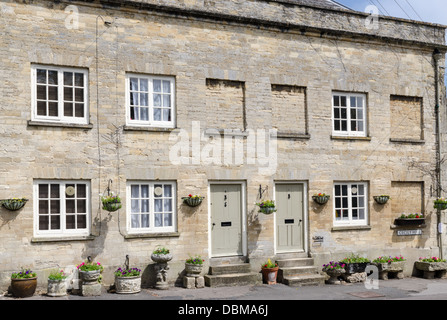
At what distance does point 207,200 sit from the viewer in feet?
46.2

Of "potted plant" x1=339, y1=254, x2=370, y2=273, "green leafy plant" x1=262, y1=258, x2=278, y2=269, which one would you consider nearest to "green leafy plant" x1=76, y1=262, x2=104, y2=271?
"green leafy plant" x1=262, y1=258, x2=278, y2=269

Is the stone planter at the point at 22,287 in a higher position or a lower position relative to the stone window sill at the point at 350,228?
lower

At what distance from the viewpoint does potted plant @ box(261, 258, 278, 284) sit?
1405 centimetres

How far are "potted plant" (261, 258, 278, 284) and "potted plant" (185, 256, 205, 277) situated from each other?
1873 millimetres

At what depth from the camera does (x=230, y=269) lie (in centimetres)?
1391

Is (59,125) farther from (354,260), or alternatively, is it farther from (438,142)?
(438,142)

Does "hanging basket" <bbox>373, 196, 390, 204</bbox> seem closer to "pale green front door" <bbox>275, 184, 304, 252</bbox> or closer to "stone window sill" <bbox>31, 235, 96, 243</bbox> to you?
"pale green front door" <bbox>275, 184, 304, 252</bbox>

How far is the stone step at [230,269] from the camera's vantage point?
13742 millimetres

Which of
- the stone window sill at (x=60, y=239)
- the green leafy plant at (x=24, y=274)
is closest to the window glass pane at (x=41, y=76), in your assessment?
the stone window sill at (x=60, y=239)

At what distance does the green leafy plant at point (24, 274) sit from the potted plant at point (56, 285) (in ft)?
1.29

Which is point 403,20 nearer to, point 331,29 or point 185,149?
point 331,29

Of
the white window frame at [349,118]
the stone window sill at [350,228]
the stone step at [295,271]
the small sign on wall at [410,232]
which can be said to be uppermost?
the white window frame at [349,118]

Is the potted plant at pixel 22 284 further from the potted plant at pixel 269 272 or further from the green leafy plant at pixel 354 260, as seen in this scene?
the green leafy plant at pixel 354 260

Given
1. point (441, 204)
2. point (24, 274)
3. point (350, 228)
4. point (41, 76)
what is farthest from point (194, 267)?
point (441, 204)
